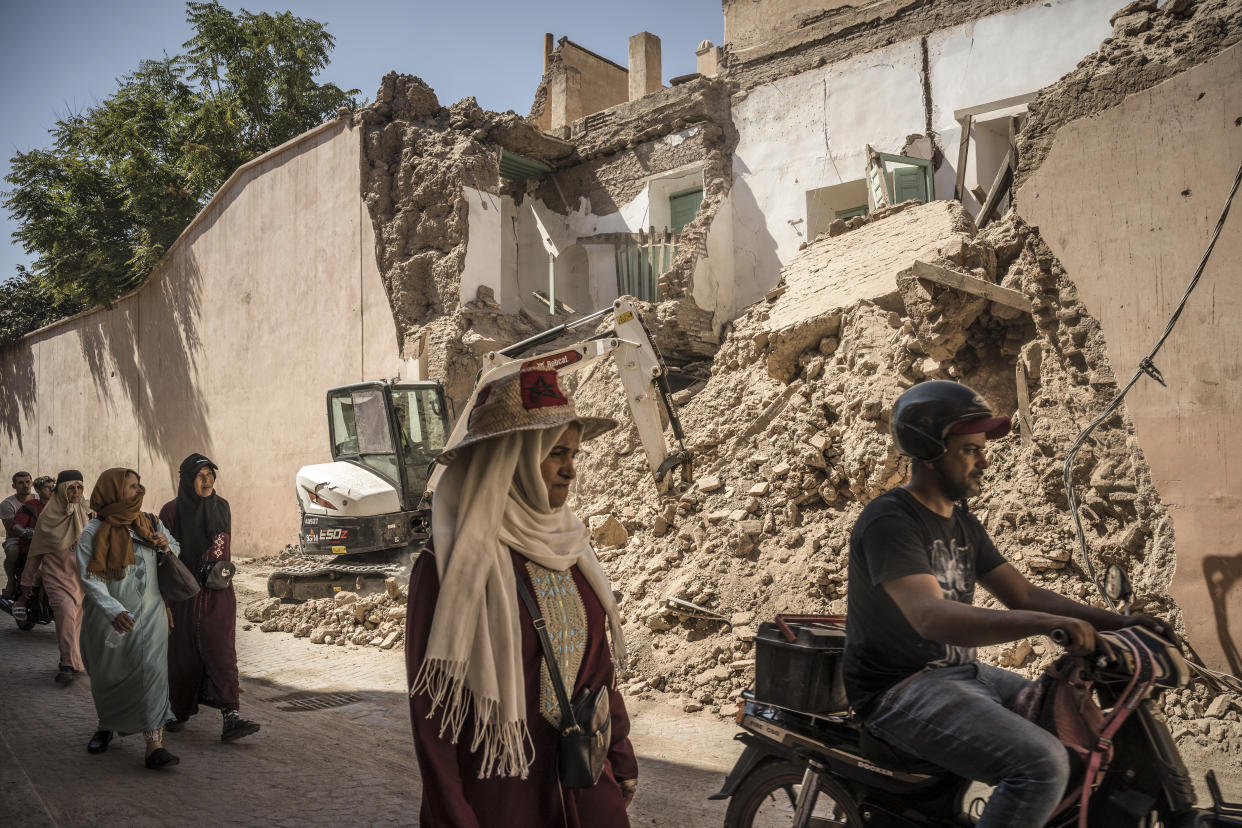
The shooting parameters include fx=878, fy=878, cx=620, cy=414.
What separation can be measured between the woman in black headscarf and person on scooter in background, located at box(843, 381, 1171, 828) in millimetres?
4554

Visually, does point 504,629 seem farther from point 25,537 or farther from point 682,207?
point 682,207

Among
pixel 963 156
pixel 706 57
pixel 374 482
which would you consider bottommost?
pixel 374 482

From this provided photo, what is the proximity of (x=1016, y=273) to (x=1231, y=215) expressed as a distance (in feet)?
5.83

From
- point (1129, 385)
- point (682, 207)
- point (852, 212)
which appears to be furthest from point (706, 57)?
point (1129, 385)

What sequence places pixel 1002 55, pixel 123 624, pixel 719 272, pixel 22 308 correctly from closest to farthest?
1. pixel 123 624
2. pixel 1002 55
3. pixel 719 272
4. pixel 22 308

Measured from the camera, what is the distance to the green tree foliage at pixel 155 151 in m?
23.5

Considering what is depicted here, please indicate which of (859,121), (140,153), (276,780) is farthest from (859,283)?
(140,153)

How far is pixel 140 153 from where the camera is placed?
934 inches

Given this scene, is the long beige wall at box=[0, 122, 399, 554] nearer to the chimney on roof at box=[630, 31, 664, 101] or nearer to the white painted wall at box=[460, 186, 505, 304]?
the white painted wall at box=[460, 186, 505, 304]

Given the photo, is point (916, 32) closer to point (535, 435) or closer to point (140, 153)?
point (535, 435)

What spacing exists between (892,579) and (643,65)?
2099cm

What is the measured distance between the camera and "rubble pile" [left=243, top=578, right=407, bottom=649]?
932 cm

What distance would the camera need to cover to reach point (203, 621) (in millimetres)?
5715

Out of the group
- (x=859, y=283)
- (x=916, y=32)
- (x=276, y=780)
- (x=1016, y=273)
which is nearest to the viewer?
(x=276, y=780)
